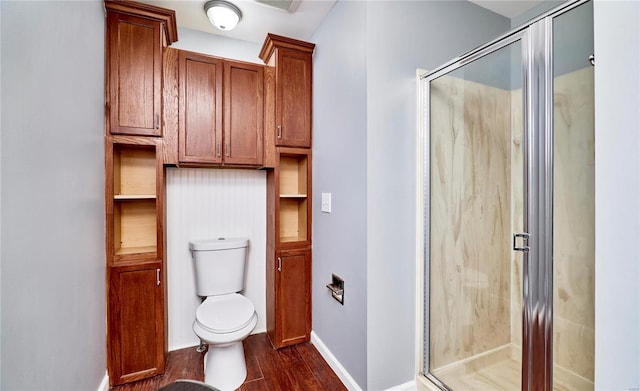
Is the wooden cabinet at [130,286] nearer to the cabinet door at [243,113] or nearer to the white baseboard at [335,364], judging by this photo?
the cabinet door at [243,113]

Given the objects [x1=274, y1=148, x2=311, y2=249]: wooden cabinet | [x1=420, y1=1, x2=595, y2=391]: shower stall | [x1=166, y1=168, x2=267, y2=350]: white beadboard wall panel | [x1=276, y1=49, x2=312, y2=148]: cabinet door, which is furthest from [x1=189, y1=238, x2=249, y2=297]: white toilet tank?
[x1=420, y1=1, x2=595, y2=391]: shower stall

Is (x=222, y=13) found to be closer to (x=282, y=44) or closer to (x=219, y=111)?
(x=282, y=44)

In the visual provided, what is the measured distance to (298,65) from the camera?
6.91 feet

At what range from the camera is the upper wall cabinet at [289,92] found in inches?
80.2

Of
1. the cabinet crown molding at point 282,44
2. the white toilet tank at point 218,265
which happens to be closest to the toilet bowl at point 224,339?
Answer: the white toilet tank at point 218,265

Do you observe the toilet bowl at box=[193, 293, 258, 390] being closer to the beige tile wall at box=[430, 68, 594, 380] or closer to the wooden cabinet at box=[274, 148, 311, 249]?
the wooden cabinet at box=[274, 148, 311, 249]

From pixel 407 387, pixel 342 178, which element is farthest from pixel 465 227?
pixel 407 387

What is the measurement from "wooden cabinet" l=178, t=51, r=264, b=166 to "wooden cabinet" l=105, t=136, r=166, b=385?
25 cm

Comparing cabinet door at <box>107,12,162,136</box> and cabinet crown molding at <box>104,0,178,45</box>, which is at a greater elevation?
cabinet crown molding at <box>104,0,178,45</box>

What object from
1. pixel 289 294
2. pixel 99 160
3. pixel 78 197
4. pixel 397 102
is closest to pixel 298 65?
pixel 397 102

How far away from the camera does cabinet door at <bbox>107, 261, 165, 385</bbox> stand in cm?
168

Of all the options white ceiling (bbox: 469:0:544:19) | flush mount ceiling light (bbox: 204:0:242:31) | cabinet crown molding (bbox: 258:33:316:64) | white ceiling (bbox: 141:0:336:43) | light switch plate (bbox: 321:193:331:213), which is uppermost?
white ceiling (bbox: 469:0:544:19)

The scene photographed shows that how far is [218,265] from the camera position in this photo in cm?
201

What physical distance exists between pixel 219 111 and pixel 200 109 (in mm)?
127
